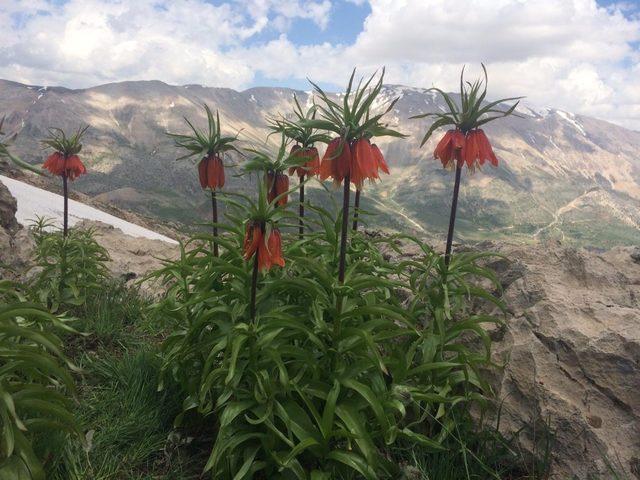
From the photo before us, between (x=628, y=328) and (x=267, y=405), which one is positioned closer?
(x=267, y=405)

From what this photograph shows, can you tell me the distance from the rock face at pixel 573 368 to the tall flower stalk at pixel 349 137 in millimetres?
1988

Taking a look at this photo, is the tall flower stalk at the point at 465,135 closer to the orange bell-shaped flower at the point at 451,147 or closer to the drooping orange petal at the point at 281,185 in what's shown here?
the orange bell-shaped flower at the point at 451,147

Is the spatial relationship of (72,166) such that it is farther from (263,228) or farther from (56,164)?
(263,228)

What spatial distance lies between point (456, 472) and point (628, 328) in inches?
81.2

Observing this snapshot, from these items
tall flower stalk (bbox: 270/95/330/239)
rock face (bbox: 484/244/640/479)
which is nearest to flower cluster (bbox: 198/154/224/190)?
tall flower stalk (bbox: 270/95/330/239)

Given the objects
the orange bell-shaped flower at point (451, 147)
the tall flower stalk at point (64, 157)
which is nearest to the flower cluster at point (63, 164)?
the tall flower stalk at point (64, 157)

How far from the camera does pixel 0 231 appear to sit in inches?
323

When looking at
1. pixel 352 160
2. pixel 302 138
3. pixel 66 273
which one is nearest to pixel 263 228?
pixel 352 160

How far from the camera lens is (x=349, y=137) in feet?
11.9

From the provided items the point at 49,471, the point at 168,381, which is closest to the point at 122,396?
the point at 168,381

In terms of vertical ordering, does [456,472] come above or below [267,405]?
below

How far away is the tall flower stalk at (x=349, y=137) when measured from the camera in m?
3.49

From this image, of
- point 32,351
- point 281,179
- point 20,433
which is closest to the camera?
point 20,433

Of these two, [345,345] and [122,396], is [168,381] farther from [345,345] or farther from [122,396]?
[345,345]
